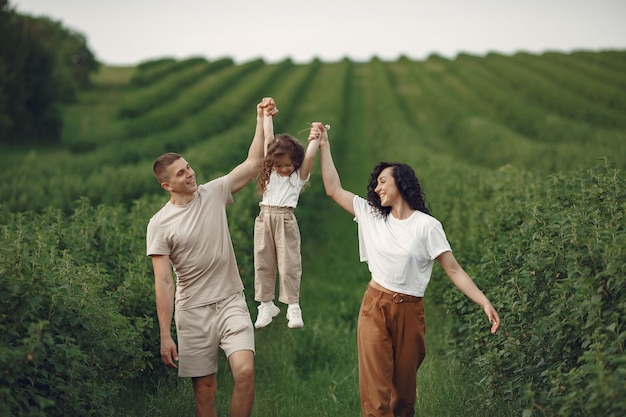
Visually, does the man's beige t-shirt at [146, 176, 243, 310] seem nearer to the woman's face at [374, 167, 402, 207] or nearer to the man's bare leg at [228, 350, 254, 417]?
the man's bare leg at [228, 350, 254, 417]

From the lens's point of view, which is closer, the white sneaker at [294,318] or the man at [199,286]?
the man at [199,286]

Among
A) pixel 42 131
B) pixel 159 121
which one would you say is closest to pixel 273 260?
pixel 159 121

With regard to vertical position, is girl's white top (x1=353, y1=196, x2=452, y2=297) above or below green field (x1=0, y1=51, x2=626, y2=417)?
above

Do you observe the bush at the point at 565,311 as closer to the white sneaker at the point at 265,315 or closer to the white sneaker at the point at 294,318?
A: the white sneaker at the point at 294,318

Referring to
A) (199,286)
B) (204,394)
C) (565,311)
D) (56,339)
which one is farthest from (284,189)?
(565,311)

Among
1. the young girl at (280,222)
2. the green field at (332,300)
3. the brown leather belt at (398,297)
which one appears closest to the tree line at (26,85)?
the green field at (332,300)

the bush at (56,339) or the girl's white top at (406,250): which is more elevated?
the girl's white top at (406,250)

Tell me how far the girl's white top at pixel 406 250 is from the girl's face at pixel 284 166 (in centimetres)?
93

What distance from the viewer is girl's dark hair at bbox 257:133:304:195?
5.56m

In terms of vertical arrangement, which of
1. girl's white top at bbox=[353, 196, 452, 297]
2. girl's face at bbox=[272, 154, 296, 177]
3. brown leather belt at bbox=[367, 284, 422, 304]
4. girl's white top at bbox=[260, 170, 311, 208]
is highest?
girl's face at bbox=[272, 154, 296, 177]

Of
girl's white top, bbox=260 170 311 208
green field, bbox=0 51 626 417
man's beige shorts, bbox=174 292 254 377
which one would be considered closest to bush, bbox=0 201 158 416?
green field, bbox=0 51 626 417

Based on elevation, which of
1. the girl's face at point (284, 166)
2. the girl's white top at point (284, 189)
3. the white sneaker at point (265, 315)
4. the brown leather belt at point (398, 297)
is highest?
the girl's face at point (284, 166)

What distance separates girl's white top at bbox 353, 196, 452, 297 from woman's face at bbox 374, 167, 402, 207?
0.14 m

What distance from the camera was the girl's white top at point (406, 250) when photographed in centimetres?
489
